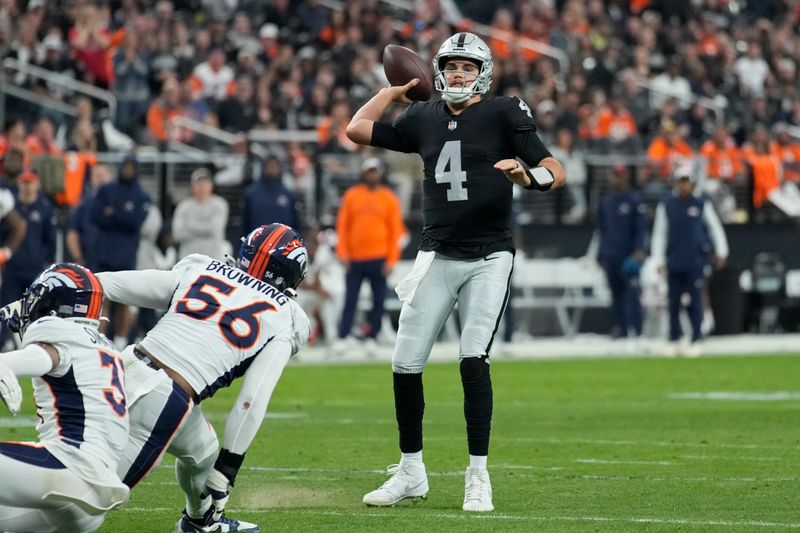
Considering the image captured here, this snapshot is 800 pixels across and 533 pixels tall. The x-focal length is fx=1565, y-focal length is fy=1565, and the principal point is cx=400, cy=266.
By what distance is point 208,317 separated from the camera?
6.40m

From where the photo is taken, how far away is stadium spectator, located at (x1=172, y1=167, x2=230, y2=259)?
53.3 ft

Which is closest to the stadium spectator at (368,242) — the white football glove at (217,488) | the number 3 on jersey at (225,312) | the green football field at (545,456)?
the green football field at (545,456)

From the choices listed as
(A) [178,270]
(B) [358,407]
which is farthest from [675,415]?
(A) [178,270]

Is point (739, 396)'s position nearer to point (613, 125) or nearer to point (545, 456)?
point (545, 456)

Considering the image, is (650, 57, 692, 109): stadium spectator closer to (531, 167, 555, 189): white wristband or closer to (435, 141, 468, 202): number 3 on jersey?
(435, 141, 468, 202): number 3 on jersey

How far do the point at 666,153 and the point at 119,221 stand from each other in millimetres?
8876

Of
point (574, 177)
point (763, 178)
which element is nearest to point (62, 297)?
point (574, 177)

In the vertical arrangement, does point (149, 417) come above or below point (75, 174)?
below

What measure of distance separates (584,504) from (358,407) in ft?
17.1

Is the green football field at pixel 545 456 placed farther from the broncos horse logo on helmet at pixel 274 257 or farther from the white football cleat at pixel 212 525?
the broncos horse logo on helmet at pixel 274 257

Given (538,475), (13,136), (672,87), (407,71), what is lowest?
(538,475)

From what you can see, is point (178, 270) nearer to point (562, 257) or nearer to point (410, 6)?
point (562, 257)

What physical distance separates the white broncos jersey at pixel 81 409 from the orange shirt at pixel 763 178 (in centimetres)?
1687

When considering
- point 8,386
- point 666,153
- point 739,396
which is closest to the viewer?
point 8,386
